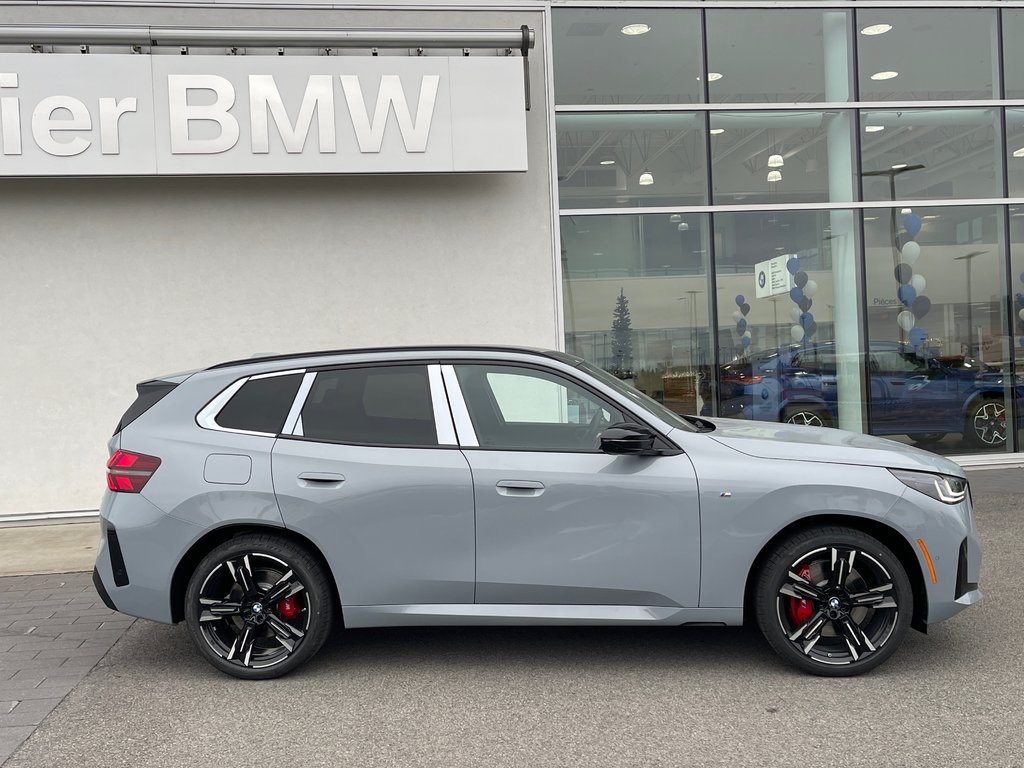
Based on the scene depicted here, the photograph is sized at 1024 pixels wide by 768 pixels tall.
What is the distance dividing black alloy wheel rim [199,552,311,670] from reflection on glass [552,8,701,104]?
758cm

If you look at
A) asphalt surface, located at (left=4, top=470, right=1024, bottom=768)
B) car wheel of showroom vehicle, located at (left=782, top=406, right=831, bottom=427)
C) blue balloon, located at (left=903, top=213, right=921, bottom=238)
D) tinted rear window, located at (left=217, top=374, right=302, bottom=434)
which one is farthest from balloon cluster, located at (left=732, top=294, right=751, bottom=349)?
tinted rear window, located at (left=217, top=374, right=302, bottom=434)

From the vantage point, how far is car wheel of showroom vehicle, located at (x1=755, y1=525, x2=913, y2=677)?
175 inches

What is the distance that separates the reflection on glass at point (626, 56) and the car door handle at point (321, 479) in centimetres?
726

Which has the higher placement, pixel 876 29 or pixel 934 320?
pixel 876 29

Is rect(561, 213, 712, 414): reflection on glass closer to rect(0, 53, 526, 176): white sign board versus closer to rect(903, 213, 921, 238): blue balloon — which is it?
rect(0, 53, 526, 176): white sign board

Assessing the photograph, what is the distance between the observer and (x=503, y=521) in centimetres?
457

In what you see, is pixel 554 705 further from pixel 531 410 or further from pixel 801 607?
pixel 531 410

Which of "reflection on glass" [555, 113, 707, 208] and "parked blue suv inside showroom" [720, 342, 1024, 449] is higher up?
"reflection on glass" [555, 113, 707, 208]

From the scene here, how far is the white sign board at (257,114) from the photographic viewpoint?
9.14 m

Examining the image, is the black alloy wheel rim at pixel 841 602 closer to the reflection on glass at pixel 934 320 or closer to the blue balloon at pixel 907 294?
the reflection on glass at pixel 934 320

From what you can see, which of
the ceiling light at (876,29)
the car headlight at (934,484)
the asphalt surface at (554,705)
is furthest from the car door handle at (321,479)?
the ceiling light at (876,29)

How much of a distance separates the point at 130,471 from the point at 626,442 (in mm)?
2537

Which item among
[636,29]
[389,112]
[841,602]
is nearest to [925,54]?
[636,29]

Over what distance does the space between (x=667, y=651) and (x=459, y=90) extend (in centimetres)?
660
